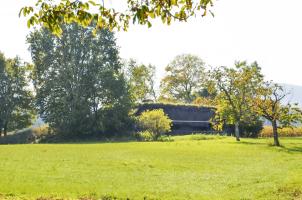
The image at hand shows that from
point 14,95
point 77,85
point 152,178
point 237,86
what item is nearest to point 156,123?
point 237,86

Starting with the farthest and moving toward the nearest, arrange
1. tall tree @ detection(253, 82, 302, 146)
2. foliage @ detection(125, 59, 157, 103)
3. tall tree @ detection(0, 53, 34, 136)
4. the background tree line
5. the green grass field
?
foliage @ detection(125, 59, 157, 103)
tall tree @ detection(0, 53, 34, 136)
the background tree line
tall tree @ detection(253, 82, 302, 146)
the green grass field

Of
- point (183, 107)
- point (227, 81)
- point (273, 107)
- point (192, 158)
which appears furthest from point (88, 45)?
point (192, 158)

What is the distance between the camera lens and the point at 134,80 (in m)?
105

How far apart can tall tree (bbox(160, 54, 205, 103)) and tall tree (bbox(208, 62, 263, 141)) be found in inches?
2166

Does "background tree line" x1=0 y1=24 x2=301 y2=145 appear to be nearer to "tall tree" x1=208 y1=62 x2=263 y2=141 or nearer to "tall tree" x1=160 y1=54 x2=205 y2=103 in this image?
"tall tree" x1=208 y1=62 x2=263 y2=141

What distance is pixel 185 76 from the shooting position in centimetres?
10938

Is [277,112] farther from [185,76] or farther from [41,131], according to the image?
[185,76]

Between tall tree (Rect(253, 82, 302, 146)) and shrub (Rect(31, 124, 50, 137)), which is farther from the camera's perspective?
shrub (Rect(31, 124, 50, 137))

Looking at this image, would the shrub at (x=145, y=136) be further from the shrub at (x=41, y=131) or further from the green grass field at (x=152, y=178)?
the green grass field at (x=152, y=178)

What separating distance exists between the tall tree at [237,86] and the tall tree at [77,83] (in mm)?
16880

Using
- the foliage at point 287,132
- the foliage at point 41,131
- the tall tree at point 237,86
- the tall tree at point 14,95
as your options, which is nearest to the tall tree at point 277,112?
the tall tree at point 237,86

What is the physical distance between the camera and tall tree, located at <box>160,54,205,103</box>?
109250mm

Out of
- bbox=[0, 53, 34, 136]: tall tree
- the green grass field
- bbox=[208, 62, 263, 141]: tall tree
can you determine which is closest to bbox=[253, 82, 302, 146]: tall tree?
bbox=[208, 62, 263, 141]: tall tree

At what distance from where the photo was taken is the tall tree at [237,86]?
5122 centimetres
